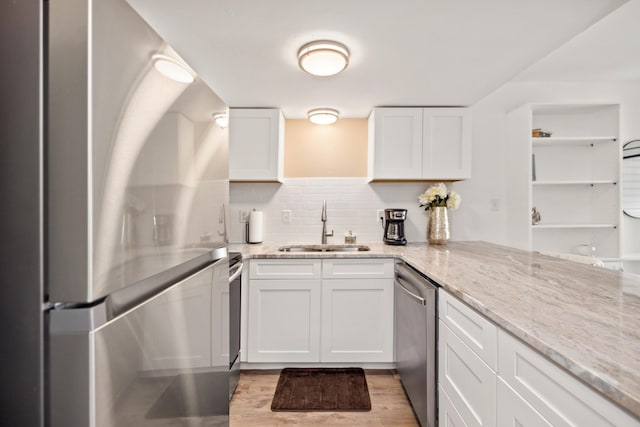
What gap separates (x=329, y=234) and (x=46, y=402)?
2.37 meters

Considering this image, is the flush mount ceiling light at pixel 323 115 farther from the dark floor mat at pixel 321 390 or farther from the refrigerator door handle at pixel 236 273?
the dark floor mat at pixel 321 390

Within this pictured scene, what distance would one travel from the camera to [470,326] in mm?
1115

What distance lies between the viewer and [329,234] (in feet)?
9.17

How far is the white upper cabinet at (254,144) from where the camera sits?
8.45 ft

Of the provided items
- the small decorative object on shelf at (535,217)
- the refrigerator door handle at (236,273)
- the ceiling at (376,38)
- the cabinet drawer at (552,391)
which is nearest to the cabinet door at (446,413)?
the cabinet drawer at (552,391)

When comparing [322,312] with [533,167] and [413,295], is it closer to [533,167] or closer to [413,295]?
[413,295]

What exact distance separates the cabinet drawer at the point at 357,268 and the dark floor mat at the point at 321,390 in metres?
0.70

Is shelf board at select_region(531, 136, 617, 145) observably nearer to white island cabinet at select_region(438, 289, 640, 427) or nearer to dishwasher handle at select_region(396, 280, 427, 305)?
dishwasher handle at select_region(396, 280, 427, 305)

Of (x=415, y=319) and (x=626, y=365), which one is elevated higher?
(x=626, y=365)

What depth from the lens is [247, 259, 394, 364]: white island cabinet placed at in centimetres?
220

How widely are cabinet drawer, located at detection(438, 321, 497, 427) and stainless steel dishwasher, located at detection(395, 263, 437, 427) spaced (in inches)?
2.7

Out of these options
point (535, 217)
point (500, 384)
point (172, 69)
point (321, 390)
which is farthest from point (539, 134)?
point (172, 69)

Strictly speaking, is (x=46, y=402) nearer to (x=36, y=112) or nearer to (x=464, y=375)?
(x=36, y=112)

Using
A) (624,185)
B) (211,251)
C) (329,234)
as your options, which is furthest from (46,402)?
(624,185)
